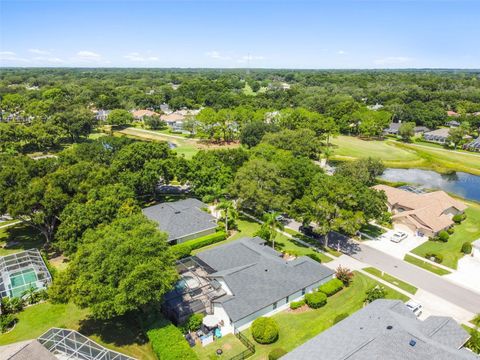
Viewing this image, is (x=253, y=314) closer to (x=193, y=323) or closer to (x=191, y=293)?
(x=193, y=323)

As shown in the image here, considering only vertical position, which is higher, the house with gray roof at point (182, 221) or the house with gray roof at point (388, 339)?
the house with gray roof at point (388, 339)

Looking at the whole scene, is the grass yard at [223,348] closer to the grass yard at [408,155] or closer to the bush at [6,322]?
the bush at [6,322]

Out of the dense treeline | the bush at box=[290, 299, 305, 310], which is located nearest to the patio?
the bush at box=[290, 299, 305, 310]

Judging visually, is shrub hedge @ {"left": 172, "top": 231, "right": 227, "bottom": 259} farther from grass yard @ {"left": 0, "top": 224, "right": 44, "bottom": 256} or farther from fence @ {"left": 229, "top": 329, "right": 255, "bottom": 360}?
grass yard @ {"left": 0, "top": 224, "right": 44, "bottom": 256}

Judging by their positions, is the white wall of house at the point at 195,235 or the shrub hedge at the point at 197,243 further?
the white wall of house at the point at 195,235

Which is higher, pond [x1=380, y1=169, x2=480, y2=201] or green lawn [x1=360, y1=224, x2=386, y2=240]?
green lawn [x1=360, y1=224, x2=386, y2=240]

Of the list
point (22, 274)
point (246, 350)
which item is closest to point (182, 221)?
point (22, 274)

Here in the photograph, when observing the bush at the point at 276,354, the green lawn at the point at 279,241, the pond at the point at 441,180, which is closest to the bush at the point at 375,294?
the green lawn at the point at 279,241
